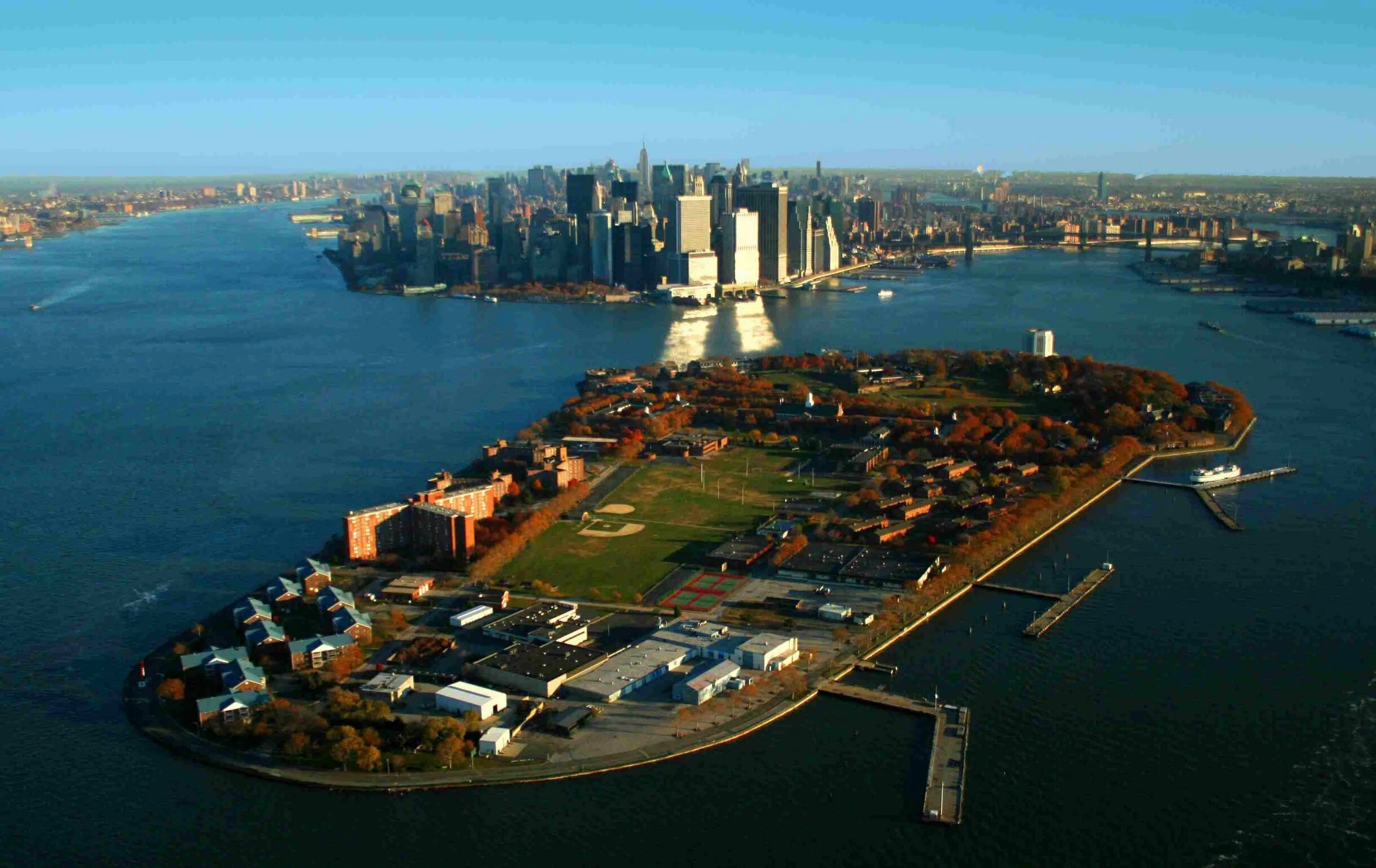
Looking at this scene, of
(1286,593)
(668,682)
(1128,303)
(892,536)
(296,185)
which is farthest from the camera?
(296,185)

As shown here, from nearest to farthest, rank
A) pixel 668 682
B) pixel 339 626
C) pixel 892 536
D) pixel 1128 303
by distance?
pixel 668 682
pixel 339 626
pixel 892 536
pixel 1128 303

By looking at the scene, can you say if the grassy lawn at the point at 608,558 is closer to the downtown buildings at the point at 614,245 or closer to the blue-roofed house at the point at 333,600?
the blue-roofed house at the point at 333,600

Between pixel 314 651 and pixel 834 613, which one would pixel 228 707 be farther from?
pixel 834 613

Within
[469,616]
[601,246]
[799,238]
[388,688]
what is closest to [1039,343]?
[469,616]

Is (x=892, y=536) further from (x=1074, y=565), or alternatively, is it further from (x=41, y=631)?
(x=41, y=631)

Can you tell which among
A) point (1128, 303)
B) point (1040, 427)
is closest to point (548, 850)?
point (1040, 427)

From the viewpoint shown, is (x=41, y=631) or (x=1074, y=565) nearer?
(x=41, y=631)

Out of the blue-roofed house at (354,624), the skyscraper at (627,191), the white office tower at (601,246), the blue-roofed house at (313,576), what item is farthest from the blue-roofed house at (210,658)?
the skyscraper at (627,191)
